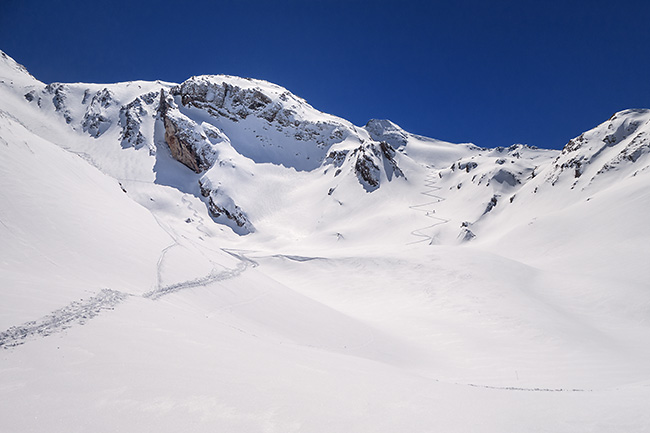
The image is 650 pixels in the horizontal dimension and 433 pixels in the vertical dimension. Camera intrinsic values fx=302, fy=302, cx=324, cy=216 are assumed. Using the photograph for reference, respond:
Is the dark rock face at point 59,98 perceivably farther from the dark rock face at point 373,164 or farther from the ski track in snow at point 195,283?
the ski track in snow at point 195,283

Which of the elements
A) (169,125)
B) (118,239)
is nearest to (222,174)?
(169,125)

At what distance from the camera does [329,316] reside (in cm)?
1598

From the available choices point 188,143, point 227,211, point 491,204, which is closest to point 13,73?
point 188,143

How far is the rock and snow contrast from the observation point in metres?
4.38

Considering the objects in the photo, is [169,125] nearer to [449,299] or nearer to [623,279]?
[449,299]

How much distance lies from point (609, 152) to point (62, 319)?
68.9m

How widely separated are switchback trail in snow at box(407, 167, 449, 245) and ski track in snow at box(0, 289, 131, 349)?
145 feet

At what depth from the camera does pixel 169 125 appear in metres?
74.6

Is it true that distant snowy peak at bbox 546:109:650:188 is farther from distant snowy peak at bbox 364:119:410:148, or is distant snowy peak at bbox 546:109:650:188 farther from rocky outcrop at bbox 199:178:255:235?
distant snowy peak at bbox 364:119:410:148

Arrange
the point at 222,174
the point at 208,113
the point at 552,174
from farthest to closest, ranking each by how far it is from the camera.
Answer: the point at 208,113, the point at 222,174, the point at 552,174

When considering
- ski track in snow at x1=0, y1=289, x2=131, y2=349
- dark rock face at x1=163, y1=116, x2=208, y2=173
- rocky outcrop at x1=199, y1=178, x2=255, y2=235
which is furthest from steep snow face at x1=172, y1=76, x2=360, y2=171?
ski track in snow at x1=0, y1=289, x2=131, y2=349

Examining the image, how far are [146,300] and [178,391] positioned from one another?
586 centimetres

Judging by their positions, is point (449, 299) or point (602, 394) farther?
point (449, 299)

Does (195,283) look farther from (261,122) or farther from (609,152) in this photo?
(261,122)
